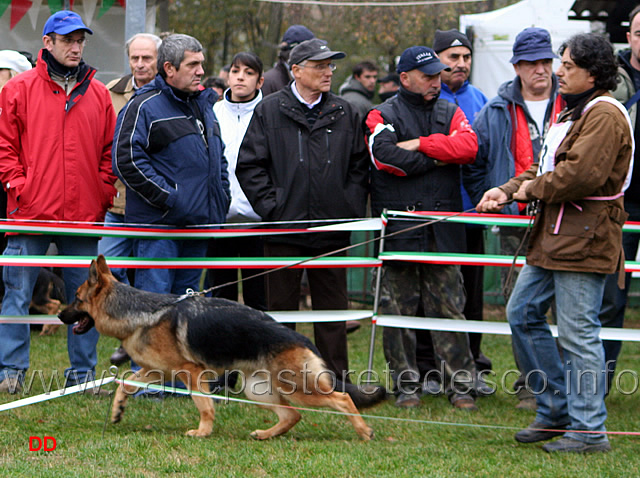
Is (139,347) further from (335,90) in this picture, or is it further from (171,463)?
(335,90)

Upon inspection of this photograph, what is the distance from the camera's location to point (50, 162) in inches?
223

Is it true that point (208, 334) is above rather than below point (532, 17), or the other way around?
below

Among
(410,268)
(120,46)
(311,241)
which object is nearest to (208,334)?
(311,241)

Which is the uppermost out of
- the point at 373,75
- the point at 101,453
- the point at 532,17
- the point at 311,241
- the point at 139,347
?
the point at 532,17

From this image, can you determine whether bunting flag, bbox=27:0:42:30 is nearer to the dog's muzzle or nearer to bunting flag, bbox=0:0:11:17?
bunting flag, bbox=0:0:11:17

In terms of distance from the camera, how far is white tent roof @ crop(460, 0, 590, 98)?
11.9m

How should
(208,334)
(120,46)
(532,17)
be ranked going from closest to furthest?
(208,334)
(120,46)
(532,17)

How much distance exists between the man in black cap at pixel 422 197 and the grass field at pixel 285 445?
268 millimetres

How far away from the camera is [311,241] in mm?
5879

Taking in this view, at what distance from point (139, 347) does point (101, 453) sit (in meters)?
0.72

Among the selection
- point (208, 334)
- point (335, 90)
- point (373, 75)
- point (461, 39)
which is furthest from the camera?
point (335, 90)

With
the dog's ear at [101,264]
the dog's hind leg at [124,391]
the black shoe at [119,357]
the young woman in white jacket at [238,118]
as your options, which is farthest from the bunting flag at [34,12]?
the dog's hind leg at [124,391]

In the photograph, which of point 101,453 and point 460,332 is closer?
point 101,453

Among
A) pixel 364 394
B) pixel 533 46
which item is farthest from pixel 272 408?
pixel 533 46
